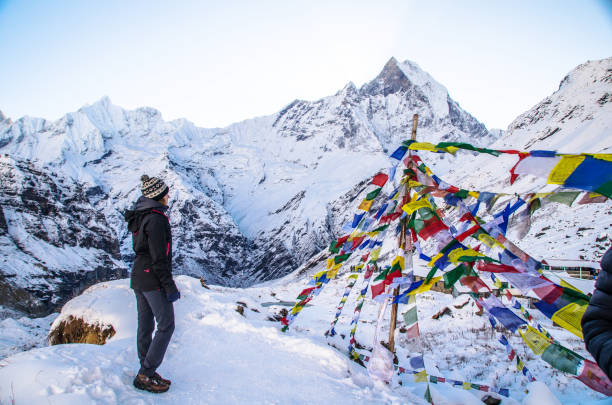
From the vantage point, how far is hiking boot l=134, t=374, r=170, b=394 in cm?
343

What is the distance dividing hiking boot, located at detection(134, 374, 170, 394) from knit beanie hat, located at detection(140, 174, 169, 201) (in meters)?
2.09

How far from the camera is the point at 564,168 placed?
3.35 meters

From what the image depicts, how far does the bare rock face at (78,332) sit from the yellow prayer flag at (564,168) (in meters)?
7.47

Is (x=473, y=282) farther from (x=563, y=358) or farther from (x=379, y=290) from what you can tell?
(x=379, y=290)

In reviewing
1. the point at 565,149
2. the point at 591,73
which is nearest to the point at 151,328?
the point at 565,149

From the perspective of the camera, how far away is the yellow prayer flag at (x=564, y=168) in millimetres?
3282

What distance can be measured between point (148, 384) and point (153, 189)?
2.28 m

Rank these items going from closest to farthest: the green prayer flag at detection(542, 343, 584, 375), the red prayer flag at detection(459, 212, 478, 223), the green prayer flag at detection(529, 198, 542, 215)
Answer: the green prayer flag at detection(542, 343, 584, 375) → the green prayer flag at detection(529, 198, 542, 215) → the red prayer flag at detection(459, 212, 478, 223)

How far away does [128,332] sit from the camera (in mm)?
5664

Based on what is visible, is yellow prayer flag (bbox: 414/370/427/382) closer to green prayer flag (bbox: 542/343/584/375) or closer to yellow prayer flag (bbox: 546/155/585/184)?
green prayer flag (bbox: 542/343/584/375)

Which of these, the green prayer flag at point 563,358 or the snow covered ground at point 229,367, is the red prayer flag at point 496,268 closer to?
the green prayer flag at point 563,358

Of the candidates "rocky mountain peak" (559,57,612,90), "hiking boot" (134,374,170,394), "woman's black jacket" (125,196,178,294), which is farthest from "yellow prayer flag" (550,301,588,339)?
"rocky mountain peak" (559,57,612,90)

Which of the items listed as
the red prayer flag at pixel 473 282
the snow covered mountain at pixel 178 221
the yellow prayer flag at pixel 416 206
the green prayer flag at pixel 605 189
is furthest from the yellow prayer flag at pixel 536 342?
the snow covered mountain at pixel 178 221

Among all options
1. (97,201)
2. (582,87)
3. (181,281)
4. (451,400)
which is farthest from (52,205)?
(582,87)
